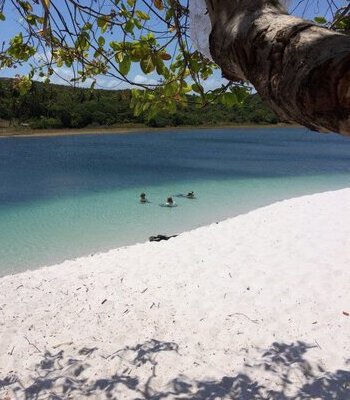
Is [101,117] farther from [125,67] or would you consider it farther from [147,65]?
[125,67]

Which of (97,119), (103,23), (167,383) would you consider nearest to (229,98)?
(103,23)

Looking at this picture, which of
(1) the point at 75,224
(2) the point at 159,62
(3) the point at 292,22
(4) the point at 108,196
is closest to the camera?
(3) the point at 292,22

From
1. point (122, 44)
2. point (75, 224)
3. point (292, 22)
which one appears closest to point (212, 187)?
point (75, 224)

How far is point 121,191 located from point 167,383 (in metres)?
14.3

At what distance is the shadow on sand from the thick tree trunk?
2948 mm

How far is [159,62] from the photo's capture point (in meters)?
2.19

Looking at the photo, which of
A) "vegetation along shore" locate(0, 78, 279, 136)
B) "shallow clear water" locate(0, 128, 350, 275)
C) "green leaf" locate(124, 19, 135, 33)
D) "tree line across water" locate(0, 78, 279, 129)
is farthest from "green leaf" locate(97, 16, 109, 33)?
"vegetation along shore" locate(0, 78, 279, 136)

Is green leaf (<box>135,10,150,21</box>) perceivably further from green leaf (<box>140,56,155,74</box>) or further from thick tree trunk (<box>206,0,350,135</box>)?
thick tree trunk (<box>206,0,350,135</box>)

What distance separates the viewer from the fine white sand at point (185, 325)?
3709 mm

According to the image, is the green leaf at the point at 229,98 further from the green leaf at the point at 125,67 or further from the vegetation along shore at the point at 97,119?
the vegetation along shore at the point at 97,119

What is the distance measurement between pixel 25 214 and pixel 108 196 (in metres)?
3.77

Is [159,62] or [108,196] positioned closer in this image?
[159,62]

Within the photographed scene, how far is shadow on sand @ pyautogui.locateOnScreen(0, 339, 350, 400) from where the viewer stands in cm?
354

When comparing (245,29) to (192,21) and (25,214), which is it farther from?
(25,214)
